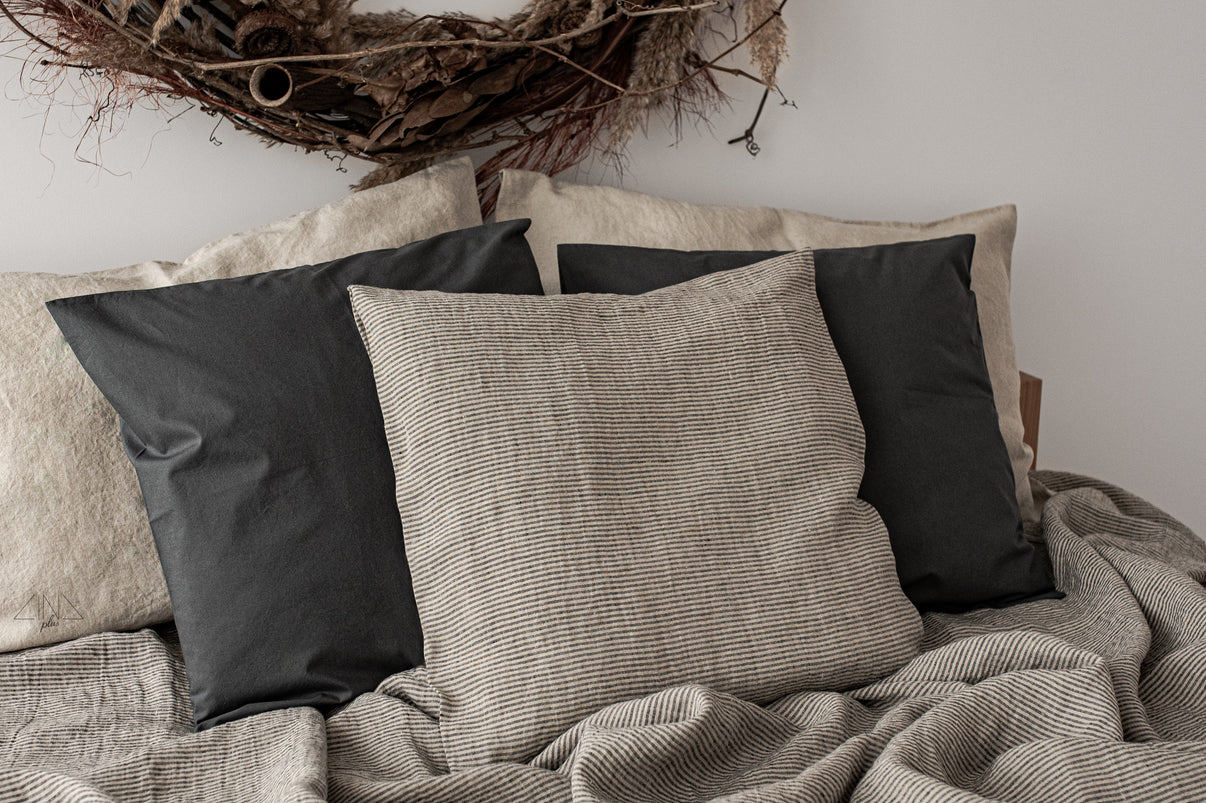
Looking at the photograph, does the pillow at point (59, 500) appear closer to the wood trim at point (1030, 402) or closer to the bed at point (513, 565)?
the bed at point (513, 565)

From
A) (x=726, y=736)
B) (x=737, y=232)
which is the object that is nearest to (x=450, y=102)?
(x=737, y=232)

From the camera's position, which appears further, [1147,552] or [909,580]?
[1147,552]

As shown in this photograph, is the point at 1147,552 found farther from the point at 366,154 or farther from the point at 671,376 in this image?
the point at 366,154

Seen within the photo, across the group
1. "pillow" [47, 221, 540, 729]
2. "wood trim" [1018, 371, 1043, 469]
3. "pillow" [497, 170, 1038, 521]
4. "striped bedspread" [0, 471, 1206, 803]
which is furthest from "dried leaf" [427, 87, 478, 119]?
"wood trim" [1018, 371, 1043, 469]

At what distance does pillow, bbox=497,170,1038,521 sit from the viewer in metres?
1.51

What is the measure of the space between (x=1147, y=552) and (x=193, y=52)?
5.03 ft

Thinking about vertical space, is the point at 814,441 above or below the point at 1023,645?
above

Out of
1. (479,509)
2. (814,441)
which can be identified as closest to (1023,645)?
(814,441)

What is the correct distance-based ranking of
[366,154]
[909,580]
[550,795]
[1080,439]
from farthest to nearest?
[1080,439], [366,154], [909,580], [550,795]

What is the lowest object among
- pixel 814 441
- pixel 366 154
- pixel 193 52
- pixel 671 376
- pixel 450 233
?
pixel 814 441

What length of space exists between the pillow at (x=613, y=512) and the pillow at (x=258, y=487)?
0.07 metres

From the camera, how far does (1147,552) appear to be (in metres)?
1.37

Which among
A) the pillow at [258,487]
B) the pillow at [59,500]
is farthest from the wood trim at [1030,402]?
the pillow at [59,500]

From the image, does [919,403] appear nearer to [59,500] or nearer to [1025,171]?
[1025,171]
